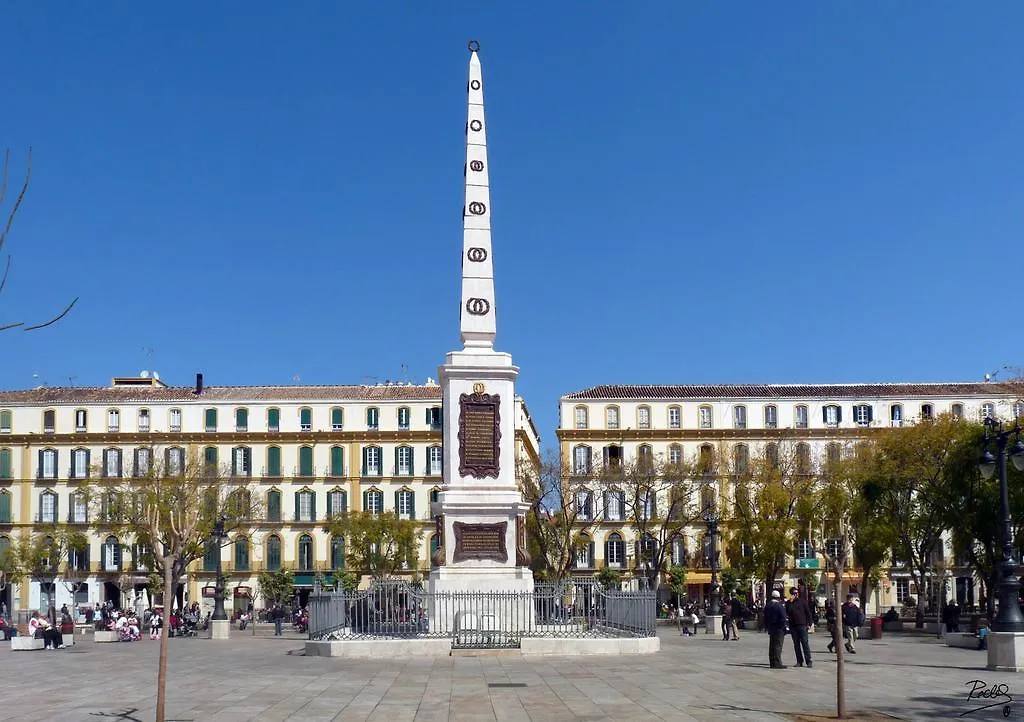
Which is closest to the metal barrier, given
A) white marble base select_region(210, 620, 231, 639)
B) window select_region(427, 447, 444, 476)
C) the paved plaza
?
the paved plaza

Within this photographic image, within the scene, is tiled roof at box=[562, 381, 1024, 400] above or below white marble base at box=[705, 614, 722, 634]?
above

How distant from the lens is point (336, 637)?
2888cm

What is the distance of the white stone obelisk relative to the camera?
29359mm

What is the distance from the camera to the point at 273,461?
81188mm

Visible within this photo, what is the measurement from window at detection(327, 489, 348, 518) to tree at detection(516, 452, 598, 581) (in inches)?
603

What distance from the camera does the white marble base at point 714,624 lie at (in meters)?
43.9

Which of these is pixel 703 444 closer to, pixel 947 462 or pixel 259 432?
pixel 259 432

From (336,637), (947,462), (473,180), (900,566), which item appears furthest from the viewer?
(900,566)

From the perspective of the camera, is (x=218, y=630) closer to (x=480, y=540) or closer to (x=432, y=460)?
(x=480, y=540)

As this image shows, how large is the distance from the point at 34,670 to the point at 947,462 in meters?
31.7

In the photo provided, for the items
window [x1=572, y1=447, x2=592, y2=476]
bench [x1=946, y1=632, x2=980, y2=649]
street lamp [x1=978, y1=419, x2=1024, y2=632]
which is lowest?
bench [x1=946, y1=632, x2=980, y2=649]

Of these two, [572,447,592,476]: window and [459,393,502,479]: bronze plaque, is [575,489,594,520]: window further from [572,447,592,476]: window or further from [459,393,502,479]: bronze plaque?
[459,393,502,479]: bronze plaque

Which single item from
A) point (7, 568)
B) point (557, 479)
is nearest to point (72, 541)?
point (7, 568)

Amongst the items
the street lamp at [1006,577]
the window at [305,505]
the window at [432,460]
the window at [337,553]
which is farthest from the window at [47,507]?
the street lamp at [1006,577]
